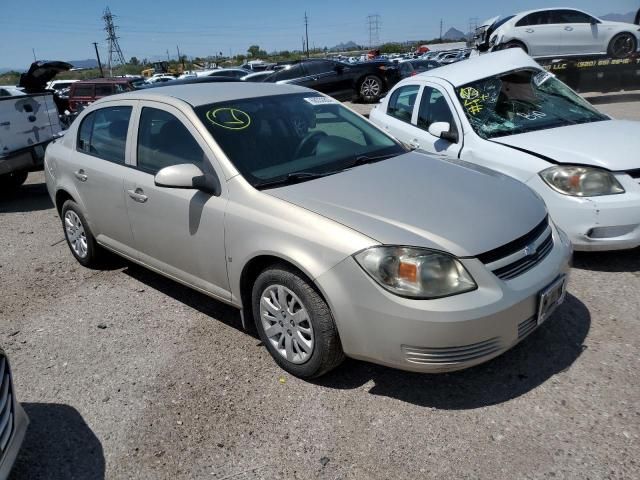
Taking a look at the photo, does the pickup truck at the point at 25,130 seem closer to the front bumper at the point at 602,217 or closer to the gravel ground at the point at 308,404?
the gravel ground at the point at 308,404

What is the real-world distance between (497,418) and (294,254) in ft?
4.32

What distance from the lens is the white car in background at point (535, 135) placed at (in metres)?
3.90

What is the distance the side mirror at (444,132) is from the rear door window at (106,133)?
8.77 feet

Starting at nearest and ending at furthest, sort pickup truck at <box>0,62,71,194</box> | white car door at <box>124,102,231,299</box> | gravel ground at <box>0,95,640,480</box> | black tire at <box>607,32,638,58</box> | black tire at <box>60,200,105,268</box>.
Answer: gravel ground at <box>0,95,640,480</box> → white car door at <box>124,102,231,299</box> → black tire at <box>60,200,105,268</box> → pickup truck at <box>0,62,71,194</box> → black tire at <box>607,32,638,58</box>

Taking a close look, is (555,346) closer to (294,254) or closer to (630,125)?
(294,254)

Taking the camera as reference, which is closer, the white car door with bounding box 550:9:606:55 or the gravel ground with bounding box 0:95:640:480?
the gravel ground with bounding box 0:95:640:480

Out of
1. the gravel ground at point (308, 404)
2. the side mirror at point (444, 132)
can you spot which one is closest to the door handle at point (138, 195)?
the gravel ground at point (308, 404)

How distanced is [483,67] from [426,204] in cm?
314

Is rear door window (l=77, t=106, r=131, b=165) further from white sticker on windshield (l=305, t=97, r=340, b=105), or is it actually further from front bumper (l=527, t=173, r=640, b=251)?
front bumper (l=527, t=173, r=640, b=251)

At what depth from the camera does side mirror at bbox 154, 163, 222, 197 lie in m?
3.14

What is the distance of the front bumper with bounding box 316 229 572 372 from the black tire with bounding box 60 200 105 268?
2873 millimetres

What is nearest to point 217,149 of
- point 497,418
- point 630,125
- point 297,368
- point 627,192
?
point 297,368

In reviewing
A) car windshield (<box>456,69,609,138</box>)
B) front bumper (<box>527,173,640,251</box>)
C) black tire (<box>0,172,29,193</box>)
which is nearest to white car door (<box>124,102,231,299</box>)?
front bumper (<box>527,173,640,251</box>)

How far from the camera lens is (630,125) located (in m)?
4.70
